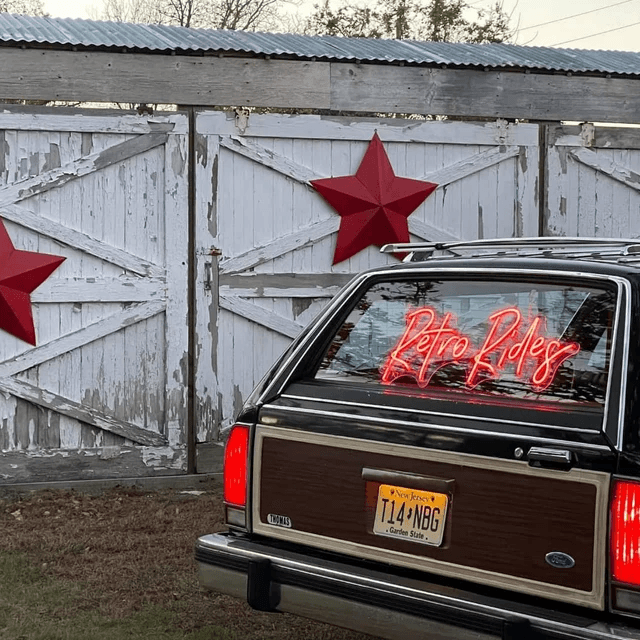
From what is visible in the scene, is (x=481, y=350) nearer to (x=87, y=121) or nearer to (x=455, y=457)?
(x=455, y=457)

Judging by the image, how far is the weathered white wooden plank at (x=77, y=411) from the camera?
8266mm

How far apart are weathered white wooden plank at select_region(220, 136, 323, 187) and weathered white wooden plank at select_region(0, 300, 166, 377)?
4.21 ft

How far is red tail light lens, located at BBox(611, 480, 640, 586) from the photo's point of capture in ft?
10.9

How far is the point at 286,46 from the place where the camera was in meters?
9.08

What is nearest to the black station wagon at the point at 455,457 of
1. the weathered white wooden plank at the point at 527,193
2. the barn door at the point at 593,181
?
the weathered white wooden plank at the point at 527,193

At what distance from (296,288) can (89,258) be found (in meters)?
1.57

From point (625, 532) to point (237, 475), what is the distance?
1.59 m

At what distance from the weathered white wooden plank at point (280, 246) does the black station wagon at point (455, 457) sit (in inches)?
165

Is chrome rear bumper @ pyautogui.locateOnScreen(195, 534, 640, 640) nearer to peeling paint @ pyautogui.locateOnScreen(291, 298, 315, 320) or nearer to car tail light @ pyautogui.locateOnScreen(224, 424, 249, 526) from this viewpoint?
car tail light @ pyautogui.locateOnScreen(224, 424, 249, 526)

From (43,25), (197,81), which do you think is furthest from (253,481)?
(43,25)

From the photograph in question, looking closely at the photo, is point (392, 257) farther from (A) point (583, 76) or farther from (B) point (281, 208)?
(A) point (583, 76)

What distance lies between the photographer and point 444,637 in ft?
11.8

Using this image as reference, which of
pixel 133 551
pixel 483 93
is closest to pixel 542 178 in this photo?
pixel 483 93

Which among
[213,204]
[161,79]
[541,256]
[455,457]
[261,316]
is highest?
[161,79]
